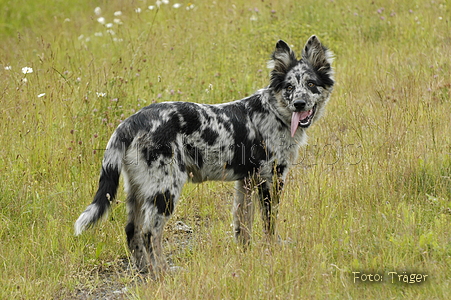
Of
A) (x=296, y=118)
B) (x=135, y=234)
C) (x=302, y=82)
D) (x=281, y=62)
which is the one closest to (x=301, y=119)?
(x=296, y=118)

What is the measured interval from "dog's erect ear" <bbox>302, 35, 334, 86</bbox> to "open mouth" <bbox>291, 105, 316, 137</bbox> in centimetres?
44

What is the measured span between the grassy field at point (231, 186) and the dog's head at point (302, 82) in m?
0.58

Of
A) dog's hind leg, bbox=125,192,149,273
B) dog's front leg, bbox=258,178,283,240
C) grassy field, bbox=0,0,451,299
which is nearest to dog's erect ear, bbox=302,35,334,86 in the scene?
grassy field, bbox=0,0,451,299

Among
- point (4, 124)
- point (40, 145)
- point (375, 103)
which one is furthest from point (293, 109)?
point (4, 124)

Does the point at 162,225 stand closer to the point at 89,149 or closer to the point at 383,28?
the point at 89,149

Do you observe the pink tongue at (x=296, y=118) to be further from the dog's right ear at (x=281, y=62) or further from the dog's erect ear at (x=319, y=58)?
the dog's erect ear at (x=319, y=58)

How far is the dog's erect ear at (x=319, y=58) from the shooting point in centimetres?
546

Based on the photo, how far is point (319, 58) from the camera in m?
5.48

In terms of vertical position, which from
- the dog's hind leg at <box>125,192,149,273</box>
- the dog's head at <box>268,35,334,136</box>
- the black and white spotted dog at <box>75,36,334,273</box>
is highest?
the dog's head at <box>268,35,334,136</box>

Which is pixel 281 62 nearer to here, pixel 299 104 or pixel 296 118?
pixel 299 104

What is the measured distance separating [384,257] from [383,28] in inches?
288

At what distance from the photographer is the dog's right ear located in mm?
5391

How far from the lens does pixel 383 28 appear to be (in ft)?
34.2

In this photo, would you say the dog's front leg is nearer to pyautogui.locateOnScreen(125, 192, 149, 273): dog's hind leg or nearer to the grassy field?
the grassy field
